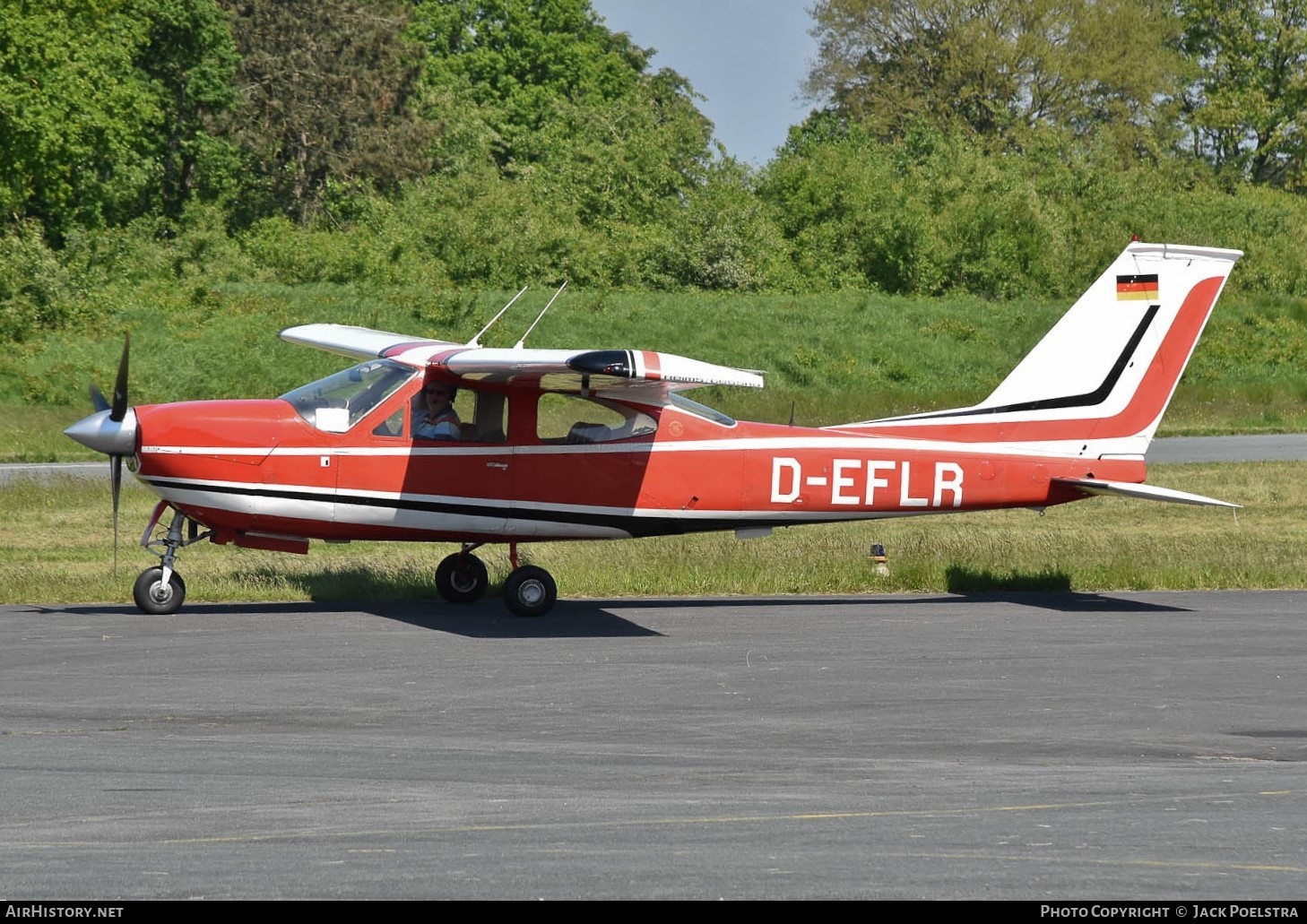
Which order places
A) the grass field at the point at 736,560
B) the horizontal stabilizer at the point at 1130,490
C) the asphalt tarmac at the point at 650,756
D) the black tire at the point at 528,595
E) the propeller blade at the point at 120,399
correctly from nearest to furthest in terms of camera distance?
the asphalt tarmac at the point at 650,756 < the propeller blade at the point at 120,399 < the black tire at the point at 528,595 < the horizontal stabilizer at the point at 1130,490 < the grass field at the point at 736,560

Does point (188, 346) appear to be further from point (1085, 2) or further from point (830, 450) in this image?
point (1085, 2)

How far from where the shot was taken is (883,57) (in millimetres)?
65688

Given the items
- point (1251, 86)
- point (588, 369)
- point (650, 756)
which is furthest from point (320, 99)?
point (650, 756)

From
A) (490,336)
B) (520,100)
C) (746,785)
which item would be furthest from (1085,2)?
(746,785)

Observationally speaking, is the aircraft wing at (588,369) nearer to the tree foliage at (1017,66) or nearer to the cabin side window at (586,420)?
the cabin side window at (586,420)

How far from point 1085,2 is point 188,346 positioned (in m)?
42.2

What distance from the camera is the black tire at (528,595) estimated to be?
13375mm

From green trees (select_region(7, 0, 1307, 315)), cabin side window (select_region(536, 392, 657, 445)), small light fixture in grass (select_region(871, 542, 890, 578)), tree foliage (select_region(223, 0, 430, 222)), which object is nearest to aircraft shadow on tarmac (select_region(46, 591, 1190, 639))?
small light fixture in grass (select_region(871, 542, 890, 578))

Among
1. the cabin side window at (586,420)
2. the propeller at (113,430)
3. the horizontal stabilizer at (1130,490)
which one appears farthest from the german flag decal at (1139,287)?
the propeller at (113,430)

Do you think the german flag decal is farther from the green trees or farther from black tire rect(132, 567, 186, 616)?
the green trees

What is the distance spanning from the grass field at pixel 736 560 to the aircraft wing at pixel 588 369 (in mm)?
2619

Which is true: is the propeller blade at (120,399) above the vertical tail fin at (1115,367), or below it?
below

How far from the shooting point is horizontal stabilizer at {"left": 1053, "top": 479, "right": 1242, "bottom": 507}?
1382cm

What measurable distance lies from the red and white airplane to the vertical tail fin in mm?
17
